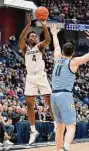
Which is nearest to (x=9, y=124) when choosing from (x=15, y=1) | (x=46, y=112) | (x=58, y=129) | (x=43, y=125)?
(x=43, y=125)

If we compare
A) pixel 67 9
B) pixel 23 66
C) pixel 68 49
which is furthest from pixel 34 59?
pixel 67 9

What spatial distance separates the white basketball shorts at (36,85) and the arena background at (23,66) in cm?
249

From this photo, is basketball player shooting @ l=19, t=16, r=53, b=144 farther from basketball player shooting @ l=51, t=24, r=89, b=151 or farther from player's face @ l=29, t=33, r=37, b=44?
basketball player shooting @ l=51, t=24, r=89, b=151

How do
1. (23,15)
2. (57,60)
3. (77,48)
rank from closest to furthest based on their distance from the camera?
(57,60) < (23,15) < (77,48)

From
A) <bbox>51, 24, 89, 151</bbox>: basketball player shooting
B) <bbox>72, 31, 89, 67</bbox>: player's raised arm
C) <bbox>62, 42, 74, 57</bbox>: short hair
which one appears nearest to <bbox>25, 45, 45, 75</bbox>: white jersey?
<bbox>51, 24, 89, 151</bbox>: basketball player shooting

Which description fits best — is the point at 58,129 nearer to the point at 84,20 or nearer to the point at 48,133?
the point at 48,133

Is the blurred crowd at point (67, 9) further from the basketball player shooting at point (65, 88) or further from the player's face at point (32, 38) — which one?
the basketball player shooting at point (65, 88)

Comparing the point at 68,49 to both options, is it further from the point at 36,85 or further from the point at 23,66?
the point at 23,66

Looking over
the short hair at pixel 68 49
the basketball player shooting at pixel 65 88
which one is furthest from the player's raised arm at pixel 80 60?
the short hair at pixel 68 49

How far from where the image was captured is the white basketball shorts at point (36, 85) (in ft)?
25.2

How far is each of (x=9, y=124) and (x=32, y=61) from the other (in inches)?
110

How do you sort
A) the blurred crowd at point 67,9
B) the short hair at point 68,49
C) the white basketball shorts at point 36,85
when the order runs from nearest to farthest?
the short hair at point 68,49 < the white basketball shorts at point 36,85 < the blurred crowd at point 67,9

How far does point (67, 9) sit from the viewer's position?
2569 cm

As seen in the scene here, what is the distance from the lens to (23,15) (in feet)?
81.3
